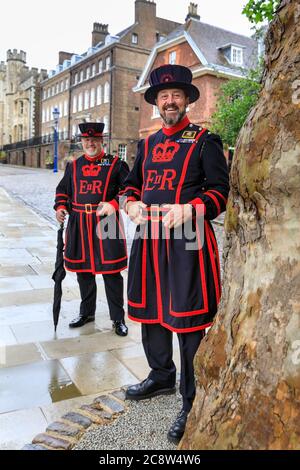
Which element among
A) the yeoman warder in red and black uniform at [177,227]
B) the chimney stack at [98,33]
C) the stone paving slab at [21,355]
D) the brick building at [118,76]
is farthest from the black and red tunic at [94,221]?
the chimney stack at [98,33]

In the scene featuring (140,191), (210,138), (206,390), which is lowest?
(206,390)

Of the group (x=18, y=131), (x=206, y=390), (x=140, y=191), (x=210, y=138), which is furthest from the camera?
(x=18, y=131)

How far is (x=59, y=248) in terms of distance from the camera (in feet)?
14.2

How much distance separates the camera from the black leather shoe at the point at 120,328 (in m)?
4.20

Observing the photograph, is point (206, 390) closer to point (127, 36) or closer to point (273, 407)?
point (273, 407)

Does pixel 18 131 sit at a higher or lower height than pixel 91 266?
higher

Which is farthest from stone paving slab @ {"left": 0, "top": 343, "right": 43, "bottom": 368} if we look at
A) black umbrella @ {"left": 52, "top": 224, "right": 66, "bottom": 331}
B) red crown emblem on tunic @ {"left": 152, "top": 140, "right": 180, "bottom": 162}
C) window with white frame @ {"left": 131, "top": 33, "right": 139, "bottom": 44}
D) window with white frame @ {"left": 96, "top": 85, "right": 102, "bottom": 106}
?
window with white frame @ {"left": 131, "top": 33, "right": 139, "bottom": 44}

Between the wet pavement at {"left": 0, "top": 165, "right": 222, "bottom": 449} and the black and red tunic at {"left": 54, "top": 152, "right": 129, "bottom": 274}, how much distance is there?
667 mm

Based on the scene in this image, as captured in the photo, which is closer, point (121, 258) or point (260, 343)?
point (260, 343)

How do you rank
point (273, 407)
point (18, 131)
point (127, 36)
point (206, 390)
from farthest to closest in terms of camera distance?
point (18, 131) < point (127, 36) < point (206, 390) < point (273, 407)

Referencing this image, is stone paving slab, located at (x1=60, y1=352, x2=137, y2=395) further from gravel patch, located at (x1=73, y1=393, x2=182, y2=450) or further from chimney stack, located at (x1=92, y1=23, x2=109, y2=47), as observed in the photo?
chimney stack, located at (x1=92, y1=23, x2=109, y2=47)

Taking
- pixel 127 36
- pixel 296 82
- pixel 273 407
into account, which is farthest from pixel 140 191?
pixel 127 36

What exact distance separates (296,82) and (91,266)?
2976 millimetres

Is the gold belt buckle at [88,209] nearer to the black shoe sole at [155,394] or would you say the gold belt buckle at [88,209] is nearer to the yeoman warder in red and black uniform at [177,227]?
the yeoman warder in red and black uniform at [177,227]
